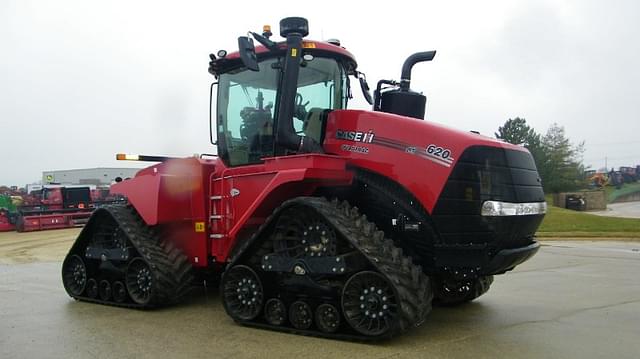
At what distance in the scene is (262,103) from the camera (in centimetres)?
685

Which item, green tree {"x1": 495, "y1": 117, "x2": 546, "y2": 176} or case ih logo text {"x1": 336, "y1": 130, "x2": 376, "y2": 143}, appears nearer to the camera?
case ih logo text {"x1": 336, "y1": 130, "x2": 376, "y2": 143}

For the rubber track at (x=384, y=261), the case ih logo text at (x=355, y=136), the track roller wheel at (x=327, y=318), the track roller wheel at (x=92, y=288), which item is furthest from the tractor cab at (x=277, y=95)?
the track roller wheel at (x=92, y=288)

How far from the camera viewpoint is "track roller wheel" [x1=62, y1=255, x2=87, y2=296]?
8.08 meters

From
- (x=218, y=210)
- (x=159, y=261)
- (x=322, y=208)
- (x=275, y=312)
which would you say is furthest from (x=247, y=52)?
(x=159, y=261)

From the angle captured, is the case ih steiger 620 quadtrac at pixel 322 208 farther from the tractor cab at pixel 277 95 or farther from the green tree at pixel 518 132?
the green tree at pixel 518 132

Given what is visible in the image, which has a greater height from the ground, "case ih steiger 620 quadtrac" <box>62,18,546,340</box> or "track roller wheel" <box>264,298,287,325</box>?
"case ih steiger 620 quadtrac" <box>62,18,546,340</box>

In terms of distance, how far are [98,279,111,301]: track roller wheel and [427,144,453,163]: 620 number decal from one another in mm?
4831

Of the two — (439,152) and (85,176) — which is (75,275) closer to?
(439,152)

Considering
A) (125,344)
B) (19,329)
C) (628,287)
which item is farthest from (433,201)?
(628,287)

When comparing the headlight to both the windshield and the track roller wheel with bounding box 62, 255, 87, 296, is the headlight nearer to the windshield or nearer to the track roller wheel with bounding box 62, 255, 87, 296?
the windshield

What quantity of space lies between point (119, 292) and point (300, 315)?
3115 mm

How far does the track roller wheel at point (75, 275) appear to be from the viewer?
26.5ft

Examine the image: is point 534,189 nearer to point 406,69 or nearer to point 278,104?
point 406,69

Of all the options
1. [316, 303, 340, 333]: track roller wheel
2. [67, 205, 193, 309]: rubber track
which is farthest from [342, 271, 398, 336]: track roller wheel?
[67, 205, 193, 309]: rubber track
